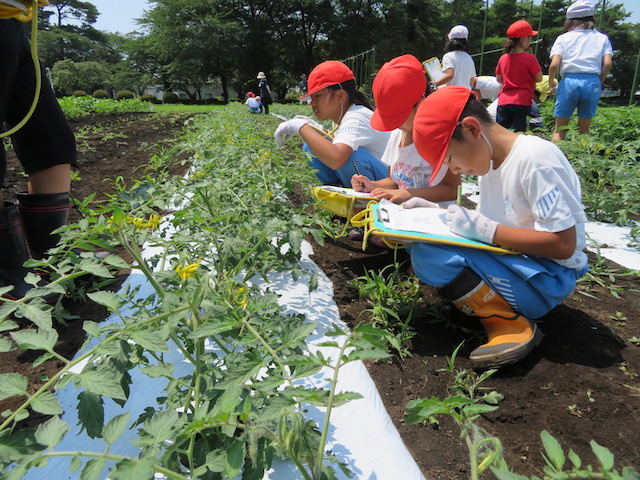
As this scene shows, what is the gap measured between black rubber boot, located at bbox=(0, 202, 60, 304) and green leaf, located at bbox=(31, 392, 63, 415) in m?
1.15

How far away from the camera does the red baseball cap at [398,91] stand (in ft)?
6.06

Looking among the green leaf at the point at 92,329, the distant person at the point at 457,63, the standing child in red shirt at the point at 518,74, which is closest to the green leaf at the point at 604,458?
the green leaf at the point at 92,329

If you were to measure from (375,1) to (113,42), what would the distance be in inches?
1258

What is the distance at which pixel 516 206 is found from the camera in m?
1.44

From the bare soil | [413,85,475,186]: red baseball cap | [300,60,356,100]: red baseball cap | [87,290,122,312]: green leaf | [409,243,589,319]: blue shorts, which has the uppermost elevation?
[300,60,356,100]: red baseball cap

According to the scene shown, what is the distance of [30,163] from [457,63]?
4088mm

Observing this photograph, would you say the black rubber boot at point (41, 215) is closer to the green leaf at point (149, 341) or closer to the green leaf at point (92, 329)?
the green leaf at point (92, 329)

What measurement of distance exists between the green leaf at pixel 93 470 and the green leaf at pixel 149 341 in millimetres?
200

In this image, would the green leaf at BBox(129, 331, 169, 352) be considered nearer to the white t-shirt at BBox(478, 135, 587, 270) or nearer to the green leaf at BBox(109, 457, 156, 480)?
the green leaf at BBox(109, 457, 156, 480)

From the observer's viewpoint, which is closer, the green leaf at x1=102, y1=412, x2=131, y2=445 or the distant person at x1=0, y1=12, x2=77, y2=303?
the green leaf at x1=102, y1=412, x2=131, y2=445

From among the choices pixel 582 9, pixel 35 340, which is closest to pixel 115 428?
pixel 35 340

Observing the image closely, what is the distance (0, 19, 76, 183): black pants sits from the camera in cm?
162

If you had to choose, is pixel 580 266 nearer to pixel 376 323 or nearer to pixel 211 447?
pixel 376 323

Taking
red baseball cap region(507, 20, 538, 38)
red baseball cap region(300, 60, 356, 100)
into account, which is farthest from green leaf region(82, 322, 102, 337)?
red baseball cap region(507, 20, 538, 38)
